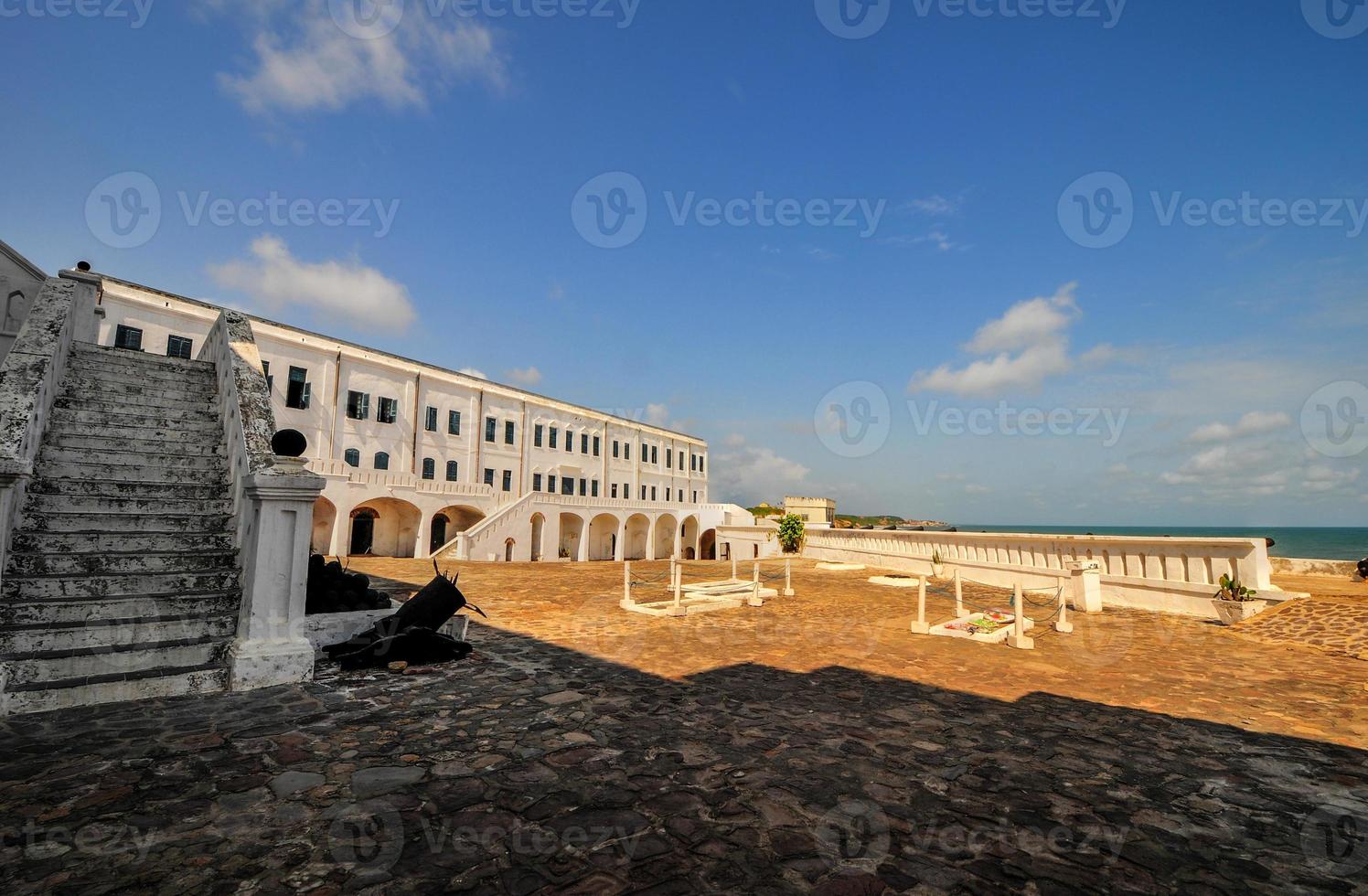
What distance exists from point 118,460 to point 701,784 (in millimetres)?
8111

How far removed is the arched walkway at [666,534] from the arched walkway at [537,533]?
13.8 metres

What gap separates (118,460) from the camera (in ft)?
23.4

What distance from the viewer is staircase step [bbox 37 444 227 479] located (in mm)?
6832

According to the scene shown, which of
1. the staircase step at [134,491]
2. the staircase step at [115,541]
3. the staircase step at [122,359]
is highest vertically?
the staircase step at [122,359]

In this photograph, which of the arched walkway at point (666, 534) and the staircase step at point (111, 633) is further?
the arched walkway at point (666, 534)

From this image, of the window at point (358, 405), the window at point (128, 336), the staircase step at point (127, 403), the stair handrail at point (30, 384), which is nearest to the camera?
the stair handrail at point (30, 384)

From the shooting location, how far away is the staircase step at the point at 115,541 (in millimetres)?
5727

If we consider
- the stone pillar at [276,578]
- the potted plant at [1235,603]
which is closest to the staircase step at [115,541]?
the stone pillar at [276,578]

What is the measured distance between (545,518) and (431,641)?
28.7m

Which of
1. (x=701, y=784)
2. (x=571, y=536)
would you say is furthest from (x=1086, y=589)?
(x=571, y=536)

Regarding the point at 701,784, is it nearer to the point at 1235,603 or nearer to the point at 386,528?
the point at 1235,603

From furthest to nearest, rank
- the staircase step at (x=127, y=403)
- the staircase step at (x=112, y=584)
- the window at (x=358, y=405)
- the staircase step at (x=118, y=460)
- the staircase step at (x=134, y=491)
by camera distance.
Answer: the window at (x=358, y=405)
the staircase step at (x=127, y=403)
the staircase step at (x=118, y=460)
the staircase step at (x=134, y=491)
the staircase step at (x=112, y=584)

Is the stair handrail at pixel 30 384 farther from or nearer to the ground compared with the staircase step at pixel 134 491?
farther from the ground

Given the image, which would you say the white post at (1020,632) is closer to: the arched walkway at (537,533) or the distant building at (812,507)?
the arched walkway at (537,533)
